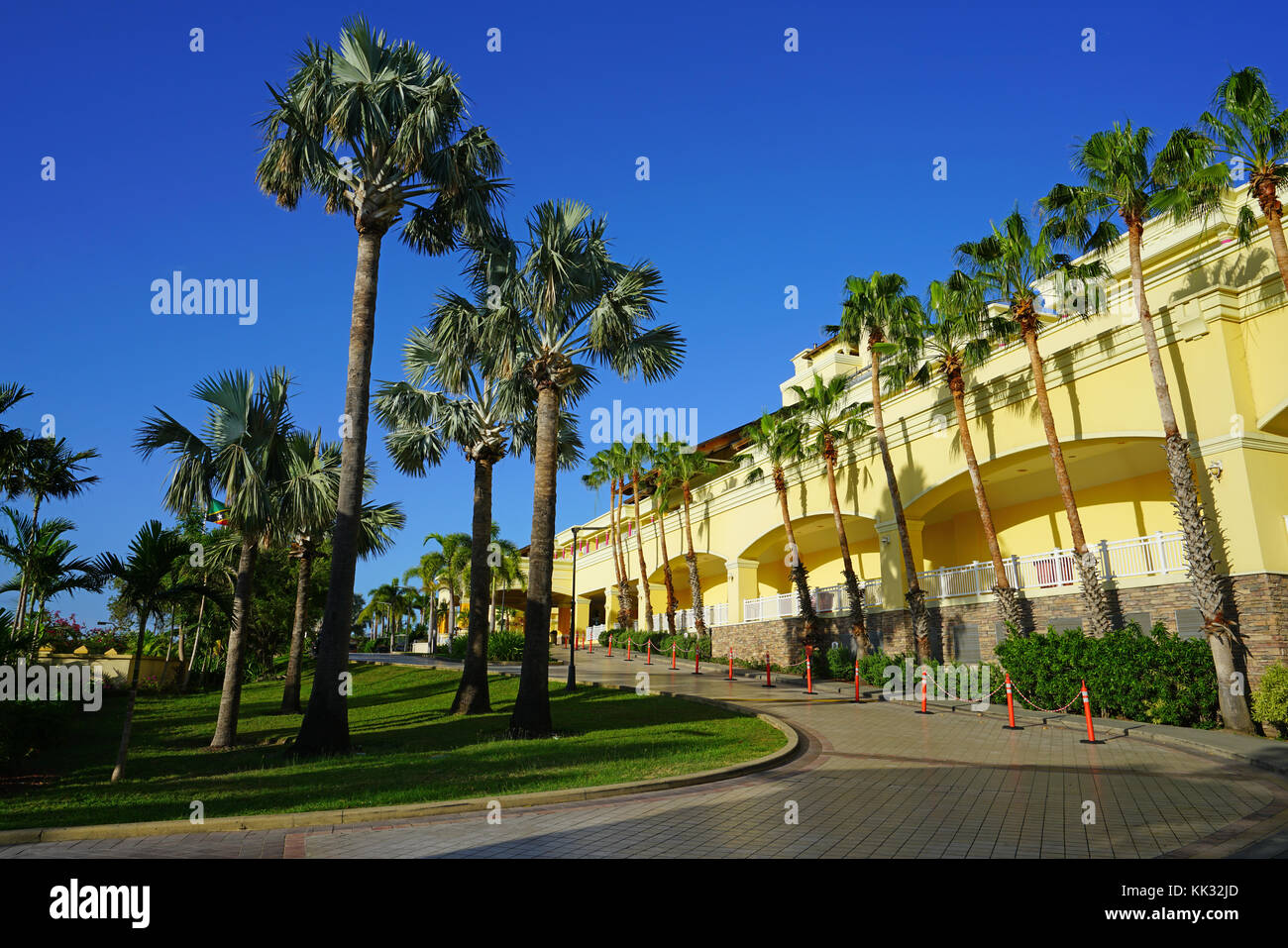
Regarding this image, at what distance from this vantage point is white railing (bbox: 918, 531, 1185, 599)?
61.8 feet

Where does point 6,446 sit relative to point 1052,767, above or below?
above

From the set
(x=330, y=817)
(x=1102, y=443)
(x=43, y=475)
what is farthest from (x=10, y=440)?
(x=1102, y=443)

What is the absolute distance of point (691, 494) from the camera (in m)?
41.4

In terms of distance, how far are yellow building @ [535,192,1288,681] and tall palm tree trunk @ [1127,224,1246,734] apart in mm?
787

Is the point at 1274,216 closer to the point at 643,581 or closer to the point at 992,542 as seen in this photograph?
the point at 992,542

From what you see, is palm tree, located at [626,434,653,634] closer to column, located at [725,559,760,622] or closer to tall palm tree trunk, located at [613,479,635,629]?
tall palm tree trunk, located at [613,479,635,629]

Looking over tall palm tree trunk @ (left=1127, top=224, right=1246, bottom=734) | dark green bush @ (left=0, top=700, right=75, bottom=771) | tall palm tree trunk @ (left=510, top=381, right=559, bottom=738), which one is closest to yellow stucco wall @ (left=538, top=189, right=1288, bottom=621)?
tall palm tree trunk @ (left=1127, top=224, right=1246, bottom=734)

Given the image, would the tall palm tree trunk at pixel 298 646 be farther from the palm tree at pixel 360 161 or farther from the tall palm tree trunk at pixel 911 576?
the tall palm tree trunk at pixel 911 576

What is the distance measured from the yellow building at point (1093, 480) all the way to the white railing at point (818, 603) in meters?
0.10

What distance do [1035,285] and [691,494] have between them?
22.8 meters

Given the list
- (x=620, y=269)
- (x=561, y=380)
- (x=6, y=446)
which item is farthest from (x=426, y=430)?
(x=6, y=446)

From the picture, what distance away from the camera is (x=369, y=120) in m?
15.5

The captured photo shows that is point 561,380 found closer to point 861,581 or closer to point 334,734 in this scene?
point 334,734
